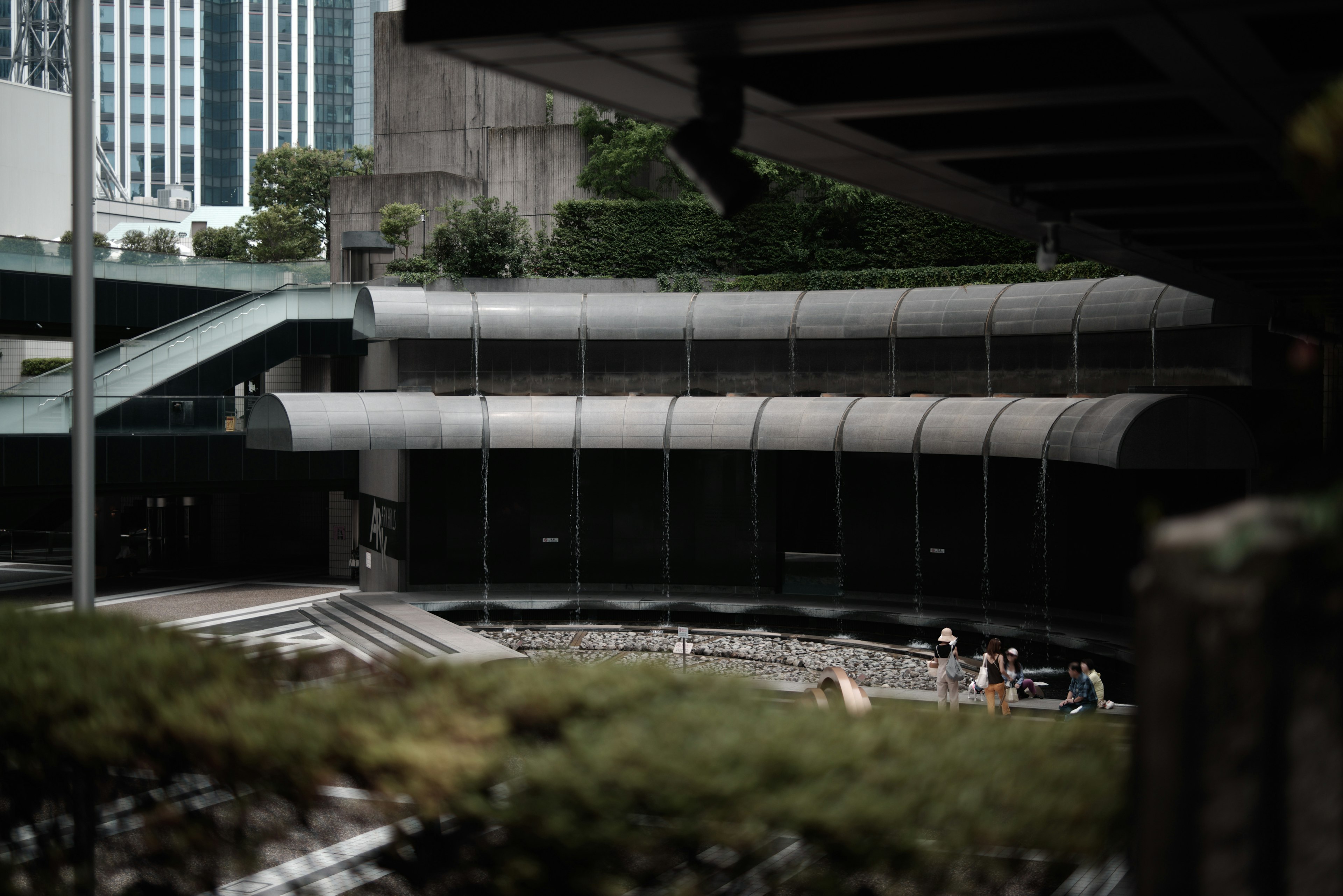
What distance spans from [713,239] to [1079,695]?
20.9 metres

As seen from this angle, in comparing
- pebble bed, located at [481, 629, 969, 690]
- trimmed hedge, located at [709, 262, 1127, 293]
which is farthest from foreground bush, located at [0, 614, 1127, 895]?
trimmed hedge, located at [709, 262, 1127, 293]

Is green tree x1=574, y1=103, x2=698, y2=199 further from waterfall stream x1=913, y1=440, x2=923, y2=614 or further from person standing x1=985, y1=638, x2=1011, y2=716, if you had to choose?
person standing x1=985, y1=638, x2=1011, y2=716

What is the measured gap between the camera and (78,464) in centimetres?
1027

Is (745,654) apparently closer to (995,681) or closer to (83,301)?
(995,681)

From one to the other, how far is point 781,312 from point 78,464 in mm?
19162

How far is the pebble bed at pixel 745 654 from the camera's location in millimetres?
21016

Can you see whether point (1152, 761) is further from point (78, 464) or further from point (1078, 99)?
point (78, 464)

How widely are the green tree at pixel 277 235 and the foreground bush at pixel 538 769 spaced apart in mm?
58137

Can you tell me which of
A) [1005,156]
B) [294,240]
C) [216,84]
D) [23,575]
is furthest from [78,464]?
[216,84]

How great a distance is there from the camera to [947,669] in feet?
57.5

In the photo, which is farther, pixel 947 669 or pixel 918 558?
pixel 918 558

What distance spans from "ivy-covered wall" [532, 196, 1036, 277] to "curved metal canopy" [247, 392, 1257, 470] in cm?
794

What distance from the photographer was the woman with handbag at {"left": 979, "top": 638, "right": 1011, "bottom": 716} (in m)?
17.6

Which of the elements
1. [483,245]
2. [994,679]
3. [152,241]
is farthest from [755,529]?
[152,241]
